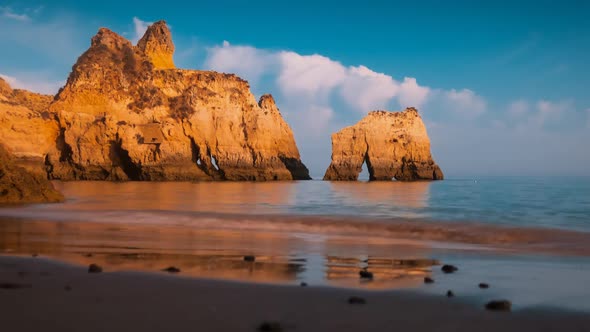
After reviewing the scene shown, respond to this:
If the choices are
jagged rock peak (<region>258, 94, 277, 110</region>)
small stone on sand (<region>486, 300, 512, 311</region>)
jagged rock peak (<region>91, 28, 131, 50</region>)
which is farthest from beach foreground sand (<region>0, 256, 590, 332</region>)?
jagged rock peak (<region>258, 94, 277, 110</region>)

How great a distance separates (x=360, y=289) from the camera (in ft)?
18.9

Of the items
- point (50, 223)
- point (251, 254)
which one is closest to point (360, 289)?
point (251, 254)

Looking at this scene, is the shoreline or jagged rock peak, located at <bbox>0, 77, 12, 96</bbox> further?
jagged rock peak, located at <bbox>0, 77, 12, 96</bbox>

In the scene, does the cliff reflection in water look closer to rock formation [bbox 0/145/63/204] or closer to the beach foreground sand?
rock formation [bbox 0/145/63/204]

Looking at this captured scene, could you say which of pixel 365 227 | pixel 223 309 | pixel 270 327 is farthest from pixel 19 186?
pixel 270 327

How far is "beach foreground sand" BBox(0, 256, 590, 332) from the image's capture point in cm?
418

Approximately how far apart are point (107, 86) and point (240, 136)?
17.2 meters

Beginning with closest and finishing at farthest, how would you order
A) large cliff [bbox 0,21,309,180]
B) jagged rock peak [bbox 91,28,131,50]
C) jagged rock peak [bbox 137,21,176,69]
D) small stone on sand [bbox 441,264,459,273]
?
small stone on sand [bbox 441,264,459,273] < large cliff [bbox 0,21,309,180] < jagged rock peak [bbox 91,28,131,50] < jagged rock peak [bbox 137,21,176,69]

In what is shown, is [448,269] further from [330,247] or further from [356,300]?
[330,247]

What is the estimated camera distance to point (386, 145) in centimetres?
6675

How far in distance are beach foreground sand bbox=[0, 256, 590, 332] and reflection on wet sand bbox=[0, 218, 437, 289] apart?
0.78 meters

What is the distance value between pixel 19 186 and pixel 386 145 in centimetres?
5334

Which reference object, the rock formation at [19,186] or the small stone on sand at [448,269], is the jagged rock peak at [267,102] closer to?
the rock formation at [19,186]

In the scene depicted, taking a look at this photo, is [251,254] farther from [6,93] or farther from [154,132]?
[6,93]
